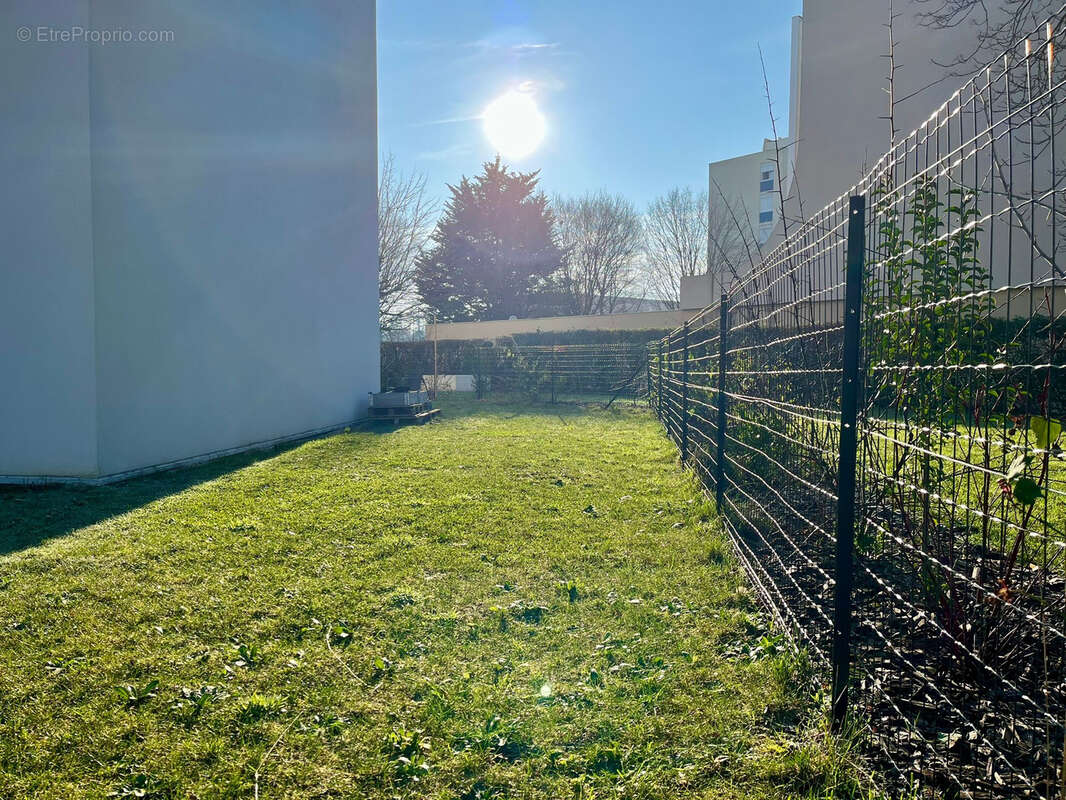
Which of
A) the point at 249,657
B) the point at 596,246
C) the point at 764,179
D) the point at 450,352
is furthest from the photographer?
the point at 596,246

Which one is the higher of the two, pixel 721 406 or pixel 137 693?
pixel 721 406

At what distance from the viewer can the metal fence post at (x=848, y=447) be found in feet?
6.80

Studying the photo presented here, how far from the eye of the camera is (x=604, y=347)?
18.5 m

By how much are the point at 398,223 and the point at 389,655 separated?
22521mm

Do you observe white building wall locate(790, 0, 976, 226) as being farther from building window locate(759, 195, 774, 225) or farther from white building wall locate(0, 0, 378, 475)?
white building wall locate(0, 0, 378, 475)

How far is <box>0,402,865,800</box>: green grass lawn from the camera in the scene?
80.3 inches

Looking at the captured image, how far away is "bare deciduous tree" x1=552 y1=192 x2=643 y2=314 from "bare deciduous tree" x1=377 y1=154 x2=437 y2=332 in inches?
433

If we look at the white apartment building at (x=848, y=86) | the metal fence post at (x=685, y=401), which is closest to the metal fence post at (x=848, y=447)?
the metal fence post at (x=685, y=401)

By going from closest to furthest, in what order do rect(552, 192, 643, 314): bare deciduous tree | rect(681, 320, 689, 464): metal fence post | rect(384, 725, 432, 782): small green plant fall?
rect(384, 725, 432, 782): small green plant < rect(681, 320, 689, 464): metal fence post < rect(552, 192, 643, 314): bare deciduous tree

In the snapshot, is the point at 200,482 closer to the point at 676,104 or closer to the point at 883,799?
the point at 883,799

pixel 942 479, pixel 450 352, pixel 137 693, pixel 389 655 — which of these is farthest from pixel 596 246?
pixel 137 693

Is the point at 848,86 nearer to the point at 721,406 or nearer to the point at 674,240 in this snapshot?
the point at 721,406

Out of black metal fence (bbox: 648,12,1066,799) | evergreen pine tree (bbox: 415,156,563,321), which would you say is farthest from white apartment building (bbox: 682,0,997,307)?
evergreen pine tree (bbox: 415,156,563,321)

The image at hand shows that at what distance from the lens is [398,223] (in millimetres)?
23531
